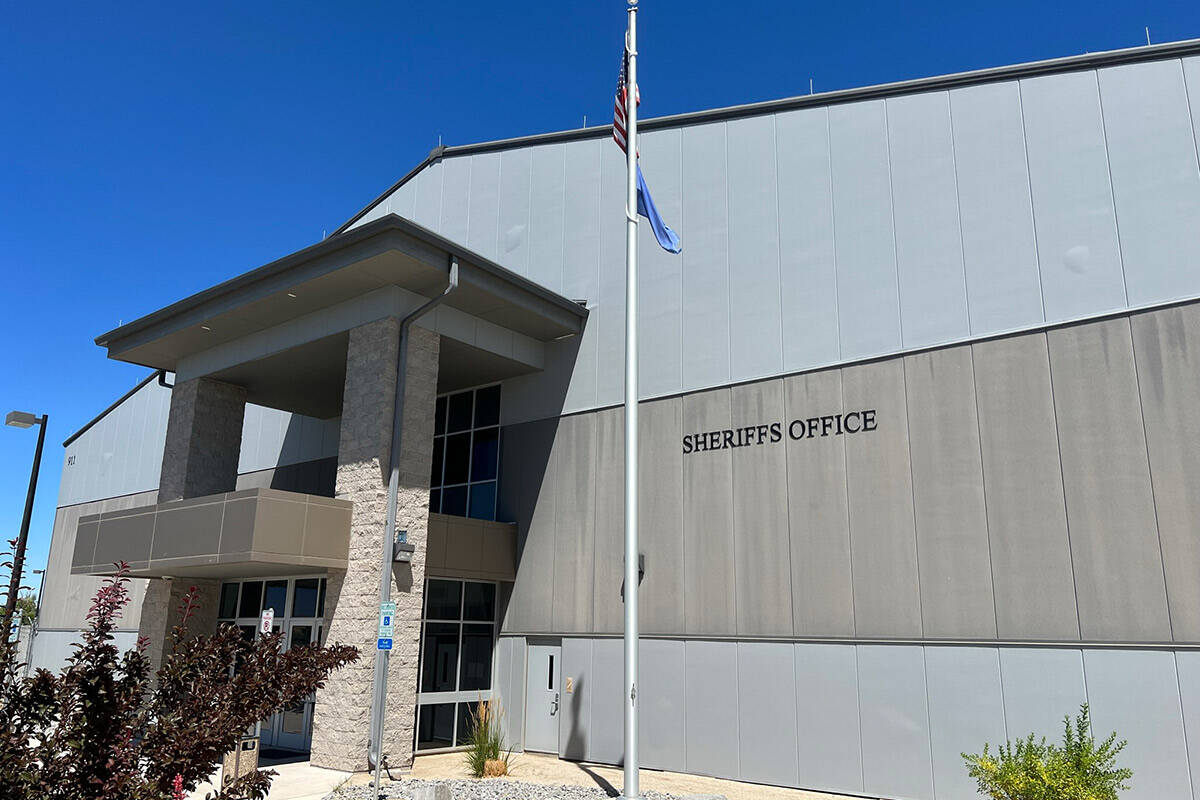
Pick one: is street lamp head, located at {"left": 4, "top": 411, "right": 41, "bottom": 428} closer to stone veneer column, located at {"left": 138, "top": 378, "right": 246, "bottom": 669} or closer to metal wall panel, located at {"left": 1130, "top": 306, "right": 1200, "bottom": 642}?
stone veneer column, located at {"left": 138, "top": 378, "right": 246, "bottom": 669}

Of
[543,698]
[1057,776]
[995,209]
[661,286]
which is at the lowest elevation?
[1057,776]

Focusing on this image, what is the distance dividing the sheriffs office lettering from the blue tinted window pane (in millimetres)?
5419

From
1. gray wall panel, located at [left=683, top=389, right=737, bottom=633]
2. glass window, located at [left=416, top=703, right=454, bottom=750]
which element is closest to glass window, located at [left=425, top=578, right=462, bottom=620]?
glass window, located at [left=416, top=703, right=454, bottom=750]

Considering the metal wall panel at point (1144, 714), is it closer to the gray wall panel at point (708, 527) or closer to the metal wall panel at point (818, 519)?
the metal wall panel at point (818, 519)

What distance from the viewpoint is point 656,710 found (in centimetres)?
1675

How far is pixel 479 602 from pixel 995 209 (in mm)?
13097

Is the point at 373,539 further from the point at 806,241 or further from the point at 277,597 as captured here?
the point at 806,241

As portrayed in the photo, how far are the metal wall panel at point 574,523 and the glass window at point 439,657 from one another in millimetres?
2242

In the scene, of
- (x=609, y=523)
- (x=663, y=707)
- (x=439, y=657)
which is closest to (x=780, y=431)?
(x=609, y=523)

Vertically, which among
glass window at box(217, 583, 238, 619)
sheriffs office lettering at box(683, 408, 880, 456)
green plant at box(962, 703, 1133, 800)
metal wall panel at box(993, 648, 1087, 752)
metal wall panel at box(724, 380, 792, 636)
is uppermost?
sheriffs office lettering at box(683, 408, 880, 456)

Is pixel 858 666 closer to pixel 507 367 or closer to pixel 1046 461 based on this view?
pixel 1046 461

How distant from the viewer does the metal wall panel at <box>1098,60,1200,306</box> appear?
42.3 ft

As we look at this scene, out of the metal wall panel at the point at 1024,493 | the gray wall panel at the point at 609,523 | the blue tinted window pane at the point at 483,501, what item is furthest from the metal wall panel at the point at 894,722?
the blue tinted window pane at the point at 483,501

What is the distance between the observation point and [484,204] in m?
22.9
